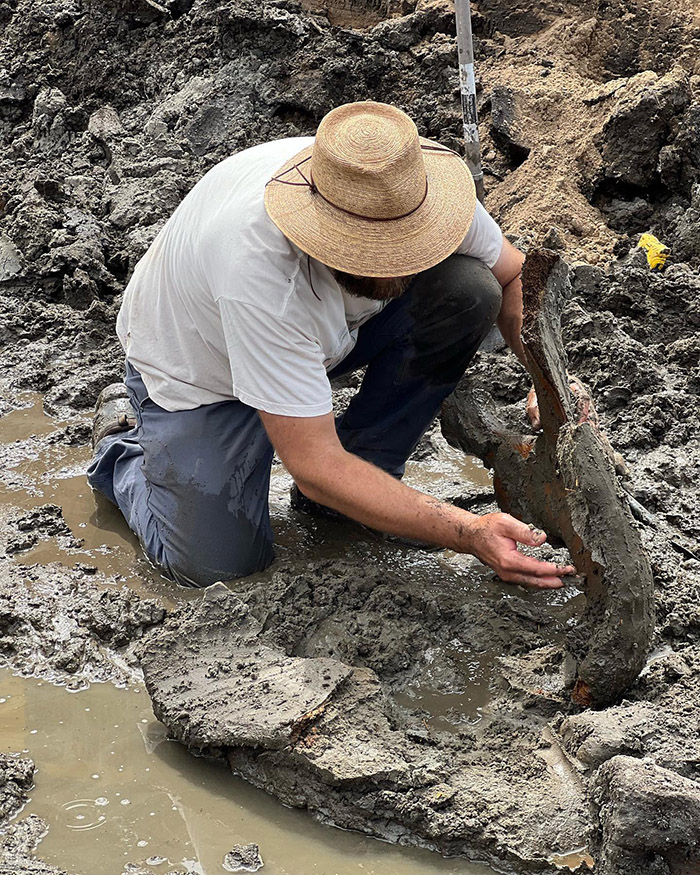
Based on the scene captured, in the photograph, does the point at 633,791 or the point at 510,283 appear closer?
the point at 633,791

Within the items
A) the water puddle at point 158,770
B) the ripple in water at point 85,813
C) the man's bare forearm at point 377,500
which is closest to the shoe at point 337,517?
the water puddle at point 158,770

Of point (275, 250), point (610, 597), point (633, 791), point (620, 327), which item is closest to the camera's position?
point (633, 791)

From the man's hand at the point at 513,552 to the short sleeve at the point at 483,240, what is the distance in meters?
1.02

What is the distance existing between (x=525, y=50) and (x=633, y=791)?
4719 mm

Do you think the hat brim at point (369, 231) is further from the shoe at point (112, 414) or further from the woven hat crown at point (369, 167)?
the shoe at point (112, 414)

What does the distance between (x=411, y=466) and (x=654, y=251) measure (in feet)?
5.34

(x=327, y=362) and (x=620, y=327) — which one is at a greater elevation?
(x=327, y=362)

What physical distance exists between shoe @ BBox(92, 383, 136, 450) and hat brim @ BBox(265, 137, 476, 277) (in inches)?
52.5

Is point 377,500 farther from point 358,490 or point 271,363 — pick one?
point 271,363

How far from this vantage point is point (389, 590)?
284 centimetres

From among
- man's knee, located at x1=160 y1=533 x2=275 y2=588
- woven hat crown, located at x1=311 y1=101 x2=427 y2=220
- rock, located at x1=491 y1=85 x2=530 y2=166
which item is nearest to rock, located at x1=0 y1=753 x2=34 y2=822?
man's knee, located at x1=160 y1=533 x2=275 y2=588

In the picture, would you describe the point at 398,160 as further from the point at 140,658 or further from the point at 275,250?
the point at 140,658

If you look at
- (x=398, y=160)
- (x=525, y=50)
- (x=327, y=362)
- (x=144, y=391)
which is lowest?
(x=144, y=391)

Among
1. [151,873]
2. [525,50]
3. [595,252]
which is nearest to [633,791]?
[151,873]
